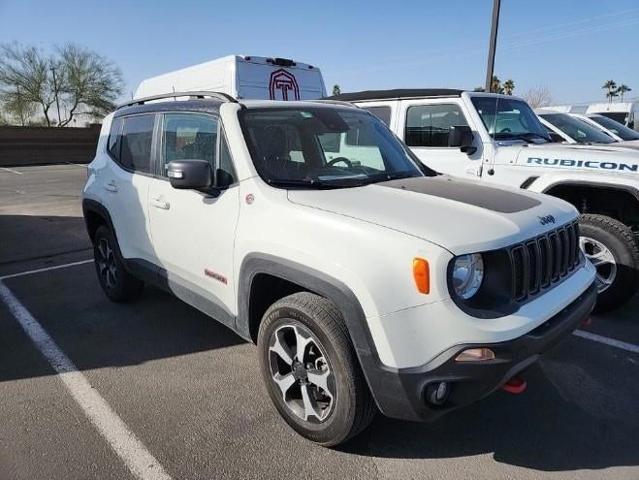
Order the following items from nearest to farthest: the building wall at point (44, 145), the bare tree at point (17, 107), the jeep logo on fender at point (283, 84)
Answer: the jeep logo on fender at point (283, 84) → the building wall at point (44, 145) → the bare tree at point (17, 107)

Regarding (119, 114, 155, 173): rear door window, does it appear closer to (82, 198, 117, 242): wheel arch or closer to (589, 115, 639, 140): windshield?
(82, 198, 117, 242): wheel arch

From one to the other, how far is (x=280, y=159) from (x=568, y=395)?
2.41 m

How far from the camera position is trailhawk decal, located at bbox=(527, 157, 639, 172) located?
14.7ft

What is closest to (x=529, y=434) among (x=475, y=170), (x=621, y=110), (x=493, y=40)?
(x=475, y=170)

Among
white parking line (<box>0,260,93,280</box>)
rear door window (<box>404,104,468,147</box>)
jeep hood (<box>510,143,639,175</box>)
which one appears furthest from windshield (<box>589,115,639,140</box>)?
white parking line (<box>0,260,93,280</box>)

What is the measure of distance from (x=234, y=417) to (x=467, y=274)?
1667mm

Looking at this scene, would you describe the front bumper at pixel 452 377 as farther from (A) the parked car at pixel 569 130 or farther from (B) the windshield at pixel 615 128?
(B) the windshield at pixel 615 128

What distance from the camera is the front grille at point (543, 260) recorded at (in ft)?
8.11

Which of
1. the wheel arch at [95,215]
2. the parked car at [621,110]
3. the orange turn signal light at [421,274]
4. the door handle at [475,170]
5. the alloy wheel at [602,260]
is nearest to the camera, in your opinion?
the orange turn signal light at [421,274]

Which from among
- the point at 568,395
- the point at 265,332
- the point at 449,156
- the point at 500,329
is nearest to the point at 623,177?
the point at 449,156

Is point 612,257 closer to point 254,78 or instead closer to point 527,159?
point 527,159

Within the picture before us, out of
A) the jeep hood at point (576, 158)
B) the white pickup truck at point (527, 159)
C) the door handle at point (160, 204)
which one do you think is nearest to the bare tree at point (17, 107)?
the white pickup truck at point (527, 159)

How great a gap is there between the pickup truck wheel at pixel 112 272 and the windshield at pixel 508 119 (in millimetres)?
3981

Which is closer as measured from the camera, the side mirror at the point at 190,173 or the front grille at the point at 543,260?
the front grille at the point at 543,260
